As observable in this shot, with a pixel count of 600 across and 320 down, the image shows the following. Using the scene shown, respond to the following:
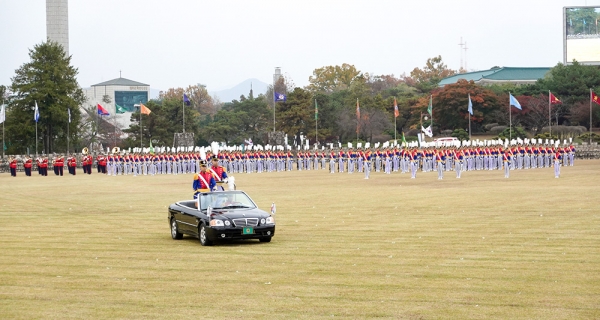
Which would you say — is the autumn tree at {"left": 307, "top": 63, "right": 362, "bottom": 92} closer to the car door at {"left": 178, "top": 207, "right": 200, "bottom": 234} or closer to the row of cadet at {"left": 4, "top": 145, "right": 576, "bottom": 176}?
the row of cadet at {"left": 4, "top": 145, "right": 576, "bottom": 176}

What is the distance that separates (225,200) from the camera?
58.2 ft

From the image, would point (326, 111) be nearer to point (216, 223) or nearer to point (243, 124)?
point (243, 124)

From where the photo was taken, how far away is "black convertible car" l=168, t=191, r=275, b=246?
16625 millimetres

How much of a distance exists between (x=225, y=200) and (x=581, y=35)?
82.3m

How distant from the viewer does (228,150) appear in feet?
218

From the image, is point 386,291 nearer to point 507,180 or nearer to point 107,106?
point 507,180

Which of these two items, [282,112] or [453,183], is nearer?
[453,183]

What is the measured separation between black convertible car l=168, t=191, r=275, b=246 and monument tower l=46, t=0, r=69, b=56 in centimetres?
10803

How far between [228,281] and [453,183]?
87.4 feet

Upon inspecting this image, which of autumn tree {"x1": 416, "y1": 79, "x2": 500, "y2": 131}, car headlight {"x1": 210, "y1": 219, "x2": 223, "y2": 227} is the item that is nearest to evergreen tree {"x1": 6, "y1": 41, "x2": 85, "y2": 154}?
autumn tree {"x1": 416, "y1": 79, "x2": 500, "y2": 131}

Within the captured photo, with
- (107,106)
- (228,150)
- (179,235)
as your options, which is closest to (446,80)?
(228,150)

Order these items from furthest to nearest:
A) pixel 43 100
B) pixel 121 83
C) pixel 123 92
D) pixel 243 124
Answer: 1. pixel 121 83
2. pixel 123 92
3. pixel 243 124
4. pixel 43 100

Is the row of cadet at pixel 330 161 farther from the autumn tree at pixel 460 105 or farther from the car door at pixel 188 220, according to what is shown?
the car door at pixel 188 220

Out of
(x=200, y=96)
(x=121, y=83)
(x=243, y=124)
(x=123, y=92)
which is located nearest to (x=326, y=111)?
(x=243, y=124)
